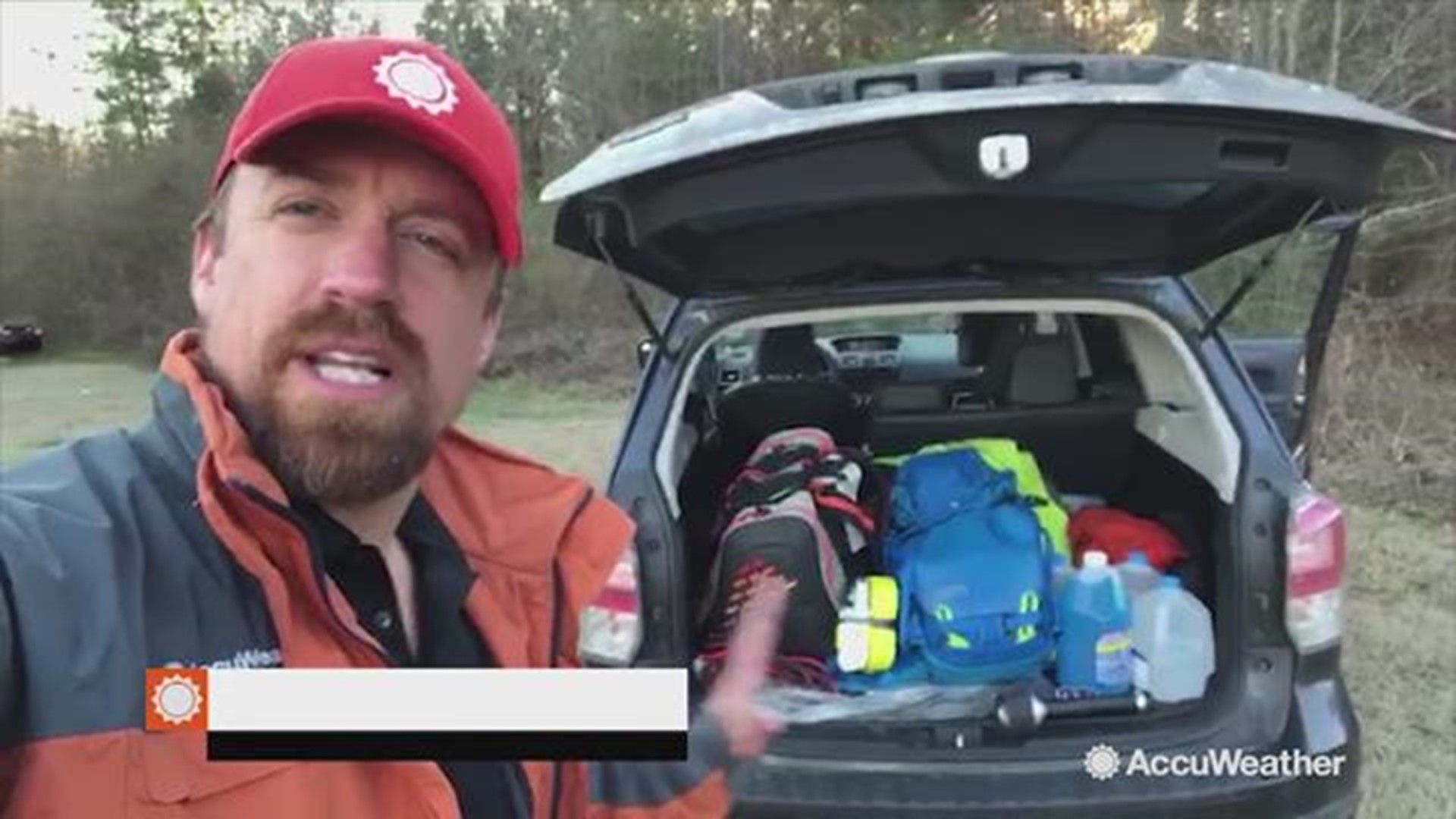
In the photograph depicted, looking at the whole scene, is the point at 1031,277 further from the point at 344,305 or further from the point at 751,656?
the point at 344,305

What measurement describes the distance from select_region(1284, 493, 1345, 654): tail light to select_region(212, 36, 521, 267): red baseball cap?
188 centimetres

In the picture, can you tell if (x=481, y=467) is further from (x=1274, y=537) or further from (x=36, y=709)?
(x=1274, y=537)

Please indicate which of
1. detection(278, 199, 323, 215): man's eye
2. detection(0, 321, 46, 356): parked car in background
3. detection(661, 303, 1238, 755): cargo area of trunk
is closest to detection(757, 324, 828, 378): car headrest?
detection(661, 303, 1238, 755): cargo area of trunk

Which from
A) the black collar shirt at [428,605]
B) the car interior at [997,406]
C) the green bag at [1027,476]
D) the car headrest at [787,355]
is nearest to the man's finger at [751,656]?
the black collar shirt at [428,605]

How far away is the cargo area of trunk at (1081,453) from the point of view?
104 inches

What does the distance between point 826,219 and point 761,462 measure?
853mm

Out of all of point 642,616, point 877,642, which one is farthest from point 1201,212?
point 642,616

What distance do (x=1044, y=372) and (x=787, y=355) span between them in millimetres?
831

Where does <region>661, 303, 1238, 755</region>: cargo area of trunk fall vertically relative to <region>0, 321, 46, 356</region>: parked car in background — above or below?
below

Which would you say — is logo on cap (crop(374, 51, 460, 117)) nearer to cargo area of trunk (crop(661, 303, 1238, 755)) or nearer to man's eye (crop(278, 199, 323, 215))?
man's eye (crop(278, 199, 323, 215))

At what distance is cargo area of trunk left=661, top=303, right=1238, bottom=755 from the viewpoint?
2654mm

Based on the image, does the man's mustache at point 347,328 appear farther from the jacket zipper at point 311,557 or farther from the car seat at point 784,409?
the car seat at point 784,409

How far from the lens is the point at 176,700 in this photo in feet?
3.05

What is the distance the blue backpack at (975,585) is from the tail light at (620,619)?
0.70 m
